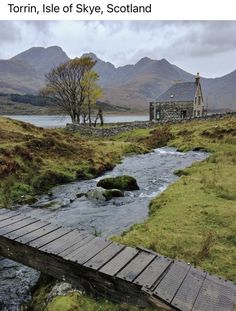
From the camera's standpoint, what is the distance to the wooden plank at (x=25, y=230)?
33.8ft

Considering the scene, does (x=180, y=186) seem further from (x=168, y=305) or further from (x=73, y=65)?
(x=73, y=65)

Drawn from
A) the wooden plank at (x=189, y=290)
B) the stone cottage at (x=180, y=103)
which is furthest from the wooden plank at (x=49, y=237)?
the stone cottage at (x=180, y=103)

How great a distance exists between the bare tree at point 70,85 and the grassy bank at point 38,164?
3721cm

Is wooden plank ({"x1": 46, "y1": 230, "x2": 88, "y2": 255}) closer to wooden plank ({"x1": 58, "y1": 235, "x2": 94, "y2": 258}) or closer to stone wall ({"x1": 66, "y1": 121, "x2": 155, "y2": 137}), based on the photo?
wooden plank ({"x1": 58, "y1": 235, "x2": 94, "y2": 258})

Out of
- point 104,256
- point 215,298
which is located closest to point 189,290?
point 215,298

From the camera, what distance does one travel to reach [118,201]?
771 inches

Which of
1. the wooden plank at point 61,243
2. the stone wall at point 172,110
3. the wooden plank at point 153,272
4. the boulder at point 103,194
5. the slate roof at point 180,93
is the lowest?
the boulder at point 103,194

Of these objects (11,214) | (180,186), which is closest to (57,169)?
(180,186)

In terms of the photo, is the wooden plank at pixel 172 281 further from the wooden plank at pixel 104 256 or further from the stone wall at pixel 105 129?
the stone wall at pixel 105 129

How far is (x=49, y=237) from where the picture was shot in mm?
10273

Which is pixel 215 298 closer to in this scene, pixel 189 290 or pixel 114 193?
pixel 189 290

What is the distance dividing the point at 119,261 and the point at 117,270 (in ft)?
1.91

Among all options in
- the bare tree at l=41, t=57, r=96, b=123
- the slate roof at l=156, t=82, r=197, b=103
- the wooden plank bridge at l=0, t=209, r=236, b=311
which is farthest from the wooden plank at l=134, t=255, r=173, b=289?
the slate roof at l=156, t=82, r=197, b=103

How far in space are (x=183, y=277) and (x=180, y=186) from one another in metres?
13.2
